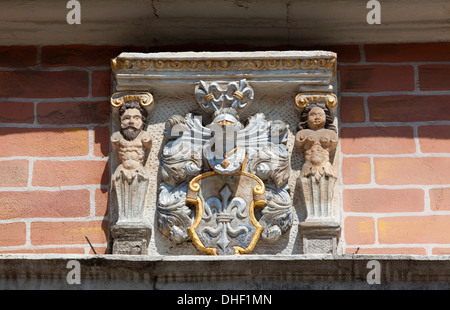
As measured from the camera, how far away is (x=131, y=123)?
18.6ft

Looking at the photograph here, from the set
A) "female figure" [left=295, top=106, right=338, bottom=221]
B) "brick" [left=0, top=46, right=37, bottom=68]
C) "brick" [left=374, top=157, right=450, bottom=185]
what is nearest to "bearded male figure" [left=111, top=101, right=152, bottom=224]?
"brick" [left=0, top=46, right=37, bottom=68]

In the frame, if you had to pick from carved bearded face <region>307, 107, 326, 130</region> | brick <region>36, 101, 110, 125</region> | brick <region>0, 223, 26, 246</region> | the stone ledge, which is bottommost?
the stone ledge

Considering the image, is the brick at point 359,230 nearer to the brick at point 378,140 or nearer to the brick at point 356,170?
the brick at point 356,170

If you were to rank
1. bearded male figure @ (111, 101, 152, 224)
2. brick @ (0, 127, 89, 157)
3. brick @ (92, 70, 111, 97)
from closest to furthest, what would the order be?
bearded male figure @ (111, 101, 152, 224) < brick @ (0, 127, 89, 157) < brick @ (92, 70, 111, 97)

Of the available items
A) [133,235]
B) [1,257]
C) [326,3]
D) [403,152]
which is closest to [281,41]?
[326,3]

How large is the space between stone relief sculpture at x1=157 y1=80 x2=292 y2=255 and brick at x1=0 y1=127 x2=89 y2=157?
37 cm

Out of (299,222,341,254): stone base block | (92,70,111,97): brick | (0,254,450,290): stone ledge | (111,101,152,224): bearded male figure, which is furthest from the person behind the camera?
(92,70,111,97): brick

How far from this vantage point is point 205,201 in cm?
554

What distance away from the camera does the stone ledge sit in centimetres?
522

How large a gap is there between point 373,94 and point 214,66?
0.69m

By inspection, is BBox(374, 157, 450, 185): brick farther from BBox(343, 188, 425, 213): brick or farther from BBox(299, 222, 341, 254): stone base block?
BBox(299, 222, 341, 254): stone base block

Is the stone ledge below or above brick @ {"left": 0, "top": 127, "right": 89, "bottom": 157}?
below

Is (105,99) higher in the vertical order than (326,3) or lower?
lower
